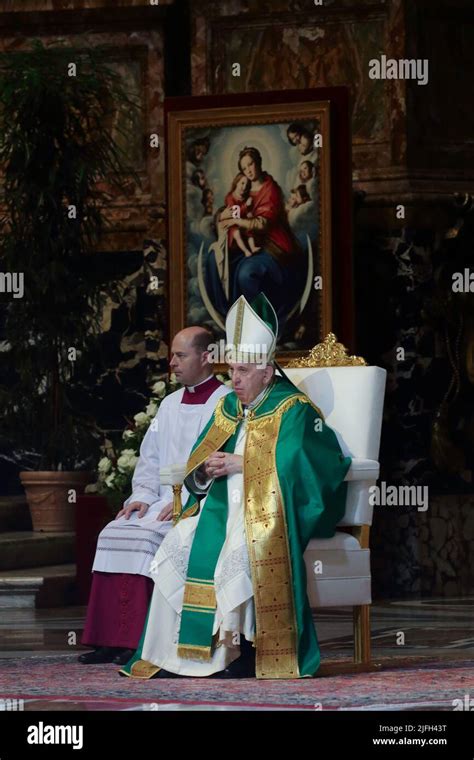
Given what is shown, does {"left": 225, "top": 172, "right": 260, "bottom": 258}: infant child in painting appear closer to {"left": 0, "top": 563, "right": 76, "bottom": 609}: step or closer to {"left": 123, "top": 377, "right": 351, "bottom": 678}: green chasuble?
{"left": 0, "top": 563, "right": 76, "bottom": 609}: step

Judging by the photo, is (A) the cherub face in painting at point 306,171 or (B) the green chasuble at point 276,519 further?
(A) the cherub face in painting at point 306,171

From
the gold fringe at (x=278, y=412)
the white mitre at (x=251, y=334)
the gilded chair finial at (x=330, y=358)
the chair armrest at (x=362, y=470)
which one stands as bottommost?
the chair armrest at (x=362, y=470)

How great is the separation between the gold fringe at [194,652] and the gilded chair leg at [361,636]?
76 centimetres

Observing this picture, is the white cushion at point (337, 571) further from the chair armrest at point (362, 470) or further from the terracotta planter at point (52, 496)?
the terracotta planter at point (52, 496)

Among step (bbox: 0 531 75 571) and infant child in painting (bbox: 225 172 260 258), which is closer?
step (bbox: 0 531 75 571)

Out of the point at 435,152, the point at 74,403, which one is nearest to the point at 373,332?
the point at 435,152

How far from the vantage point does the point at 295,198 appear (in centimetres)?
1184

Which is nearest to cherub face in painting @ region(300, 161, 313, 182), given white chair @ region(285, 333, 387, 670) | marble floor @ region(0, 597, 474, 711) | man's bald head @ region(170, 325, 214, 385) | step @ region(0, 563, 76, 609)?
marble floor @ region(0, 597, 474, 711)

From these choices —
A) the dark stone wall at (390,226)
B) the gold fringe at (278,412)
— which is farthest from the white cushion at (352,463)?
the dark stone wall at (390,226)

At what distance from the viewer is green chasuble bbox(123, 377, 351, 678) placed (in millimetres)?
7297

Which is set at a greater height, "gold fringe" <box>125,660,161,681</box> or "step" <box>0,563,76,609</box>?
"gold fringe" <box>125,660,161,681</box>

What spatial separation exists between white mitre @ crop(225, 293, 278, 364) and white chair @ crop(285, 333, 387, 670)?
0.43 metres

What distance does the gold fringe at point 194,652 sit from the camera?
735 centimetres

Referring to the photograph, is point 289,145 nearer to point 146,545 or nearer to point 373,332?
point 373,332
